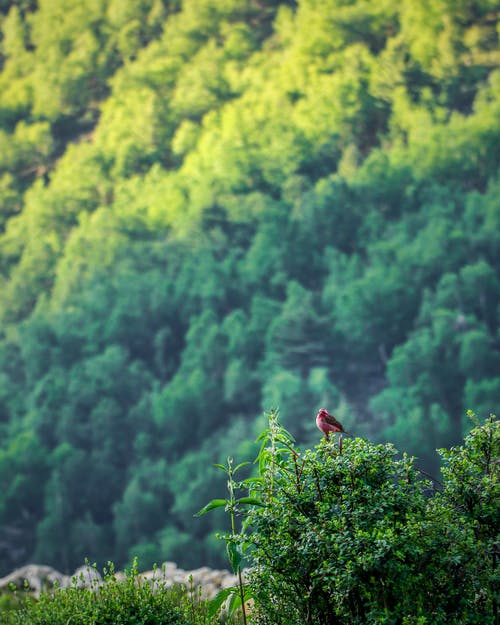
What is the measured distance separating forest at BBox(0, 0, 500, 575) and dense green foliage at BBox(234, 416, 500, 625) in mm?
5325

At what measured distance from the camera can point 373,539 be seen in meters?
2.16

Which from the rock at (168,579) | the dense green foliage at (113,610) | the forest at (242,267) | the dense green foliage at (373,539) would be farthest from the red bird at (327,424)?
the forest at (242,267)

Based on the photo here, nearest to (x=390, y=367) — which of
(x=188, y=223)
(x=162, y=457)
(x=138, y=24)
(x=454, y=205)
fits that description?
(x=454, y=205)

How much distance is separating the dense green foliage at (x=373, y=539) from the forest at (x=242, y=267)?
17.5 ft

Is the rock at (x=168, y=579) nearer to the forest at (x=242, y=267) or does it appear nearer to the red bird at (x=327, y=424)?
the red bird at (x=327, y=424)

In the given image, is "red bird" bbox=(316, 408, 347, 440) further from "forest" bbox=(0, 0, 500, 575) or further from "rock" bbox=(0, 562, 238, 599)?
"forest" bbox=(0, 0, 500, 575)

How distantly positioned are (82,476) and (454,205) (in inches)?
211

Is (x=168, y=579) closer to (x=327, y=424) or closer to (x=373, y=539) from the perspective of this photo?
(x=327, y=424)

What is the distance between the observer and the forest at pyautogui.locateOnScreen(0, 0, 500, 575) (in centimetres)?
855

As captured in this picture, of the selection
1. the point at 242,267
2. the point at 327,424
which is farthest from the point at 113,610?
the point at 242,267

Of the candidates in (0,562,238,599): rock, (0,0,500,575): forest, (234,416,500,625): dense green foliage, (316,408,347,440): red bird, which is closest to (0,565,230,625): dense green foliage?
(234,416,500,625): dense green foliage

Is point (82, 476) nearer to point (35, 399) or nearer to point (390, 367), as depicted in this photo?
point (35, 399)

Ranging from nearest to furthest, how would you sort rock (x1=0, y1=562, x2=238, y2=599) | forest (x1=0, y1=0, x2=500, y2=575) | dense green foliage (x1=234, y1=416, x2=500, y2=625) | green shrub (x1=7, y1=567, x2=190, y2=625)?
dense green foliage (x1=234, y1=416, x2=500, y2=625) → green shrub (x1=7, y1=567, x2=190, y2=625) → rock (x1=0, y1=562, x2=238, y2=599) → forest (x1=0, y1=0, x2=500, y2=575)

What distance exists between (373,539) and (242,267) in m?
7.73
